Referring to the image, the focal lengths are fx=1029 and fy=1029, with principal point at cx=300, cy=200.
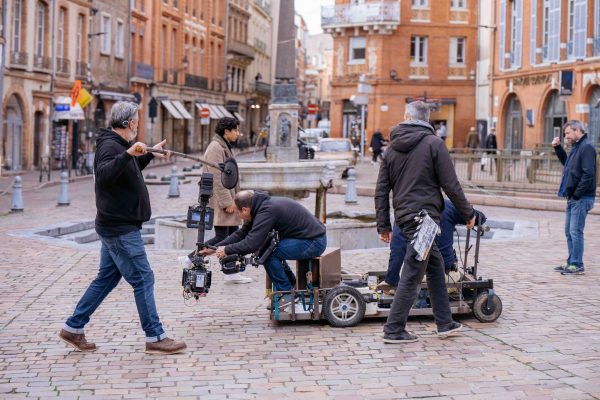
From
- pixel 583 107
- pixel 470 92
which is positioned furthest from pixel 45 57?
pixel 470 92

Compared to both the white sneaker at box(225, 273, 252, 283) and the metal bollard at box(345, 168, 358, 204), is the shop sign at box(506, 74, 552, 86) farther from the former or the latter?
the white sneaker at box(225, 273, 252, 283)

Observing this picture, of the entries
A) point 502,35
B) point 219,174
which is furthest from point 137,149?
point 502,35

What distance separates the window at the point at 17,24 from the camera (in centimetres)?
3681

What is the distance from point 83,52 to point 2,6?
28.6 ft

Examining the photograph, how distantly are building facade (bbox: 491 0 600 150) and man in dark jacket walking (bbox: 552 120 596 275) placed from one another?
843 inches

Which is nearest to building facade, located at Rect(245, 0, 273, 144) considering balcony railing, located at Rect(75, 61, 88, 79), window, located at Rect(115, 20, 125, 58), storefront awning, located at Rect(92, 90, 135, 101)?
window, located at Rect(115, 20, 125, 58)

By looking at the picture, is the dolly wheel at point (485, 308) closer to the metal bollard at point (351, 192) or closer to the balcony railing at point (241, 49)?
the metal bollard at point (351, 192)

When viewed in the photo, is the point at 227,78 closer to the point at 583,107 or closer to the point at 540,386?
the point at 583,107

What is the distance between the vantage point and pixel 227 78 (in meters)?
73.7

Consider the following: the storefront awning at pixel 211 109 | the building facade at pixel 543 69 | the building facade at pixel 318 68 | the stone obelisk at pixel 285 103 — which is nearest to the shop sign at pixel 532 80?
the building facade at pixel 543 69

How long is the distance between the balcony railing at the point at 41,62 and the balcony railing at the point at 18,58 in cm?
94

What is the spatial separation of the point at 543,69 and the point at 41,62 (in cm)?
1950

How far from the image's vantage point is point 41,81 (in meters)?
38.8

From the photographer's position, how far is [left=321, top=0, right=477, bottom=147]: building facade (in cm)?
5438
